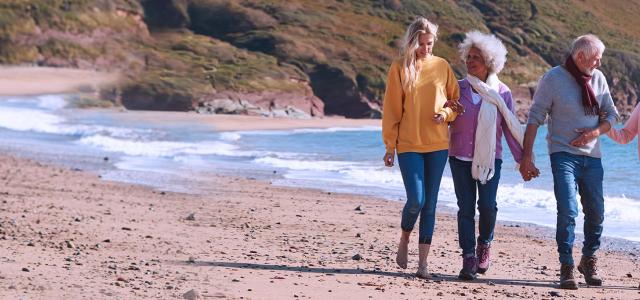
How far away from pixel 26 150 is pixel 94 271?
1724 cm

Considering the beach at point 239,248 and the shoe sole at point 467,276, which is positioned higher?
the shoe sole at point 467,276

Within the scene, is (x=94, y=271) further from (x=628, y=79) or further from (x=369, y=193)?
(x=628, y=79)

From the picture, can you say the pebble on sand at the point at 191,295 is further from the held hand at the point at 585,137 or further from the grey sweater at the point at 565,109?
the held hand at the point at 585,137

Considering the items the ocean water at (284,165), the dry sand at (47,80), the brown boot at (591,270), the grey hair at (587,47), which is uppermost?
the grey hair at (587,47)

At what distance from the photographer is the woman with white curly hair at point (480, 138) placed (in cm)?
714

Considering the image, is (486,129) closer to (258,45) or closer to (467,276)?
(467,276)

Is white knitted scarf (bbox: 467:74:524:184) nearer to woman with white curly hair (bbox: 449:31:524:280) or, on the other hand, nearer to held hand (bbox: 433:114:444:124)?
woman with white curly hair (bbox: 449:31:524:280)

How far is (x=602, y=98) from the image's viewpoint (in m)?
7.08

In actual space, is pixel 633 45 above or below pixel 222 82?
above

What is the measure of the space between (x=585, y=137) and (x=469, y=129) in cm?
78

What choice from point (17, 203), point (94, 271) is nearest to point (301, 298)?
point (94, 271)

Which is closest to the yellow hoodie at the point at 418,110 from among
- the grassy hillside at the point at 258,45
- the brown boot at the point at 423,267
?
the brown boot at the point at 423,267

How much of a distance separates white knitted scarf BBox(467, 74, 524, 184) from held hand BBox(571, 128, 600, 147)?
0.46 meters

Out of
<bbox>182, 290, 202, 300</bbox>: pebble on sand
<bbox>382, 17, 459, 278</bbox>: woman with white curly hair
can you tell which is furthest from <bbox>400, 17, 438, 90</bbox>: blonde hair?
<bbox>182, 290, 202, 300</bbox>: pebble on sand
